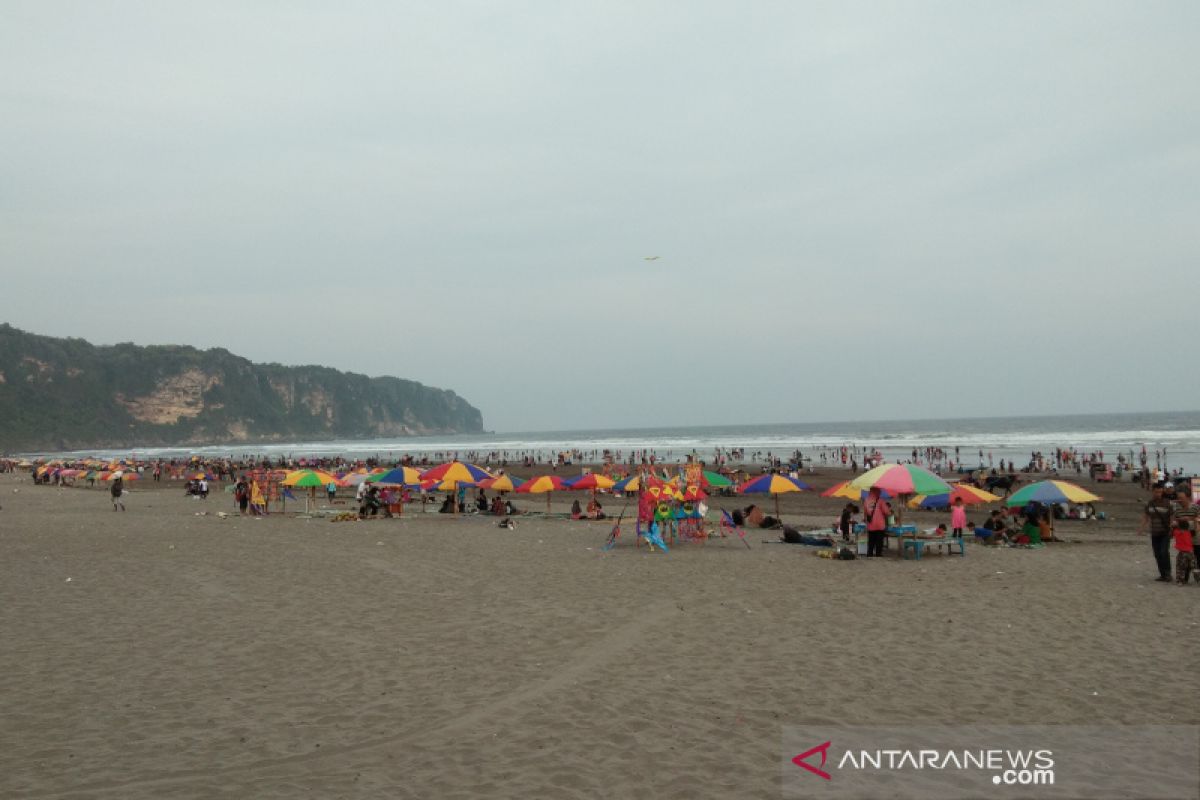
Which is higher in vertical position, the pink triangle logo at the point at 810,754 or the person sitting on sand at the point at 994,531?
the person sitting on sand at the point at 994,531

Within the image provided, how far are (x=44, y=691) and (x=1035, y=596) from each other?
36.8 ft

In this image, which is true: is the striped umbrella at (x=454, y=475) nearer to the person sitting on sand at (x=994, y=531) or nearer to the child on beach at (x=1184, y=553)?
the person sitting on sand at (x=994, y=531)

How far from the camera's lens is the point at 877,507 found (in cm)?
1490

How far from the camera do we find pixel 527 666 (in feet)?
24.0

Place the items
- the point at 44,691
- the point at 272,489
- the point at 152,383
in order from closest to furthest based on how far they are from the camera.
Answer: the point at 44,691, the point at 272,489, the point at 152,383

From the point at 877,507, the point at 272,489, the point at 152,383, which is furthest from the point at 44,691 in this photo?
the point at 152,383

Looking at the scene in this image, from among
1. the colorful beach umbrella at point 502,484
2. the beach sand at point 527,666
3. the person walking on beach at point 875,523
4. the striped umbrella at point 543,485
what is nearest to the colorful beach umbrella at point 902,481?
the person walking on beach at point 875,523

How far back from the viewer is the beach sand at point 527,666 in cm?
508

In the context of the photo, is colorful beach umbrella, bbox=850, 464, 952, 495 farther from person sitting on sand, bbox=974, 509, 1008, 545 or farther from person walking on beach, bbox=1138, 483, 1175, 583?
person walking on beach, bbox=1138, 483, 1175, 583

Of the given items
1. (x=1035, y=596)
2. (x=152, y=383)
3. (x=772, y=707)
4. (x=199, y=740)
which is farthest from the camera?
(x=152, y=383)

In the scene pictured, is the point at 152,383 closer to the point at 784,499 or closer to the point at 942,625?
the point at 784,499

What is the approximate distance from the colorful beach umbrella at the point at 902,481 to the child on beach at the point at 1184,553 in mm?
4019

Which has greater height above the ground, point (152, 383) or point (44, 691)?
point (152, 383)

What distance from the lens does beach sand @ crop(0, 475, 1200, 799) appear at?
508cm
